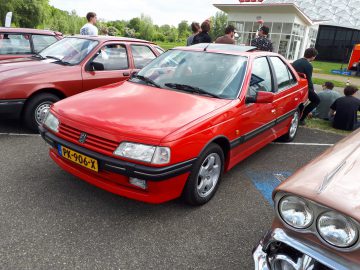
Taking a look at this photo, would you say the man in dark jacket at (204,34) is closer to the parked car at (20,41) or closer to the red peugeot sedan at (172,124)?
the red peugeot sedan at (172,124)

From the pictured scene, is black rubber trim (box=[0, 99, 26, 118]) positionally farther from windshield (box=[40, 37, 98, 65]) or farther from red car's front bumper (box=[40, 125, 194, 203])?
red car's front bumper (box=[40, 125, 194, 203])

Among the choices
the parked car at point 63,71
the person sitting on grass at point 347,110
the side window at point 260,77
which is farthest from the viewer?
the person sitting on grass at point 347,110

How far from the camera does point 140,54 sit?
5965mm

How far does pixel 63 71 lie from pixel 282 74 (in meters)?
3.44

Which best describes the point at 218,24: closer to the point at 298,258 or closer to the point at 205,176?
the point at 205,176

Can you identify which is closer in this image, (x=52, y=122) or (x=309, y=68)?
(x=52, y=122)

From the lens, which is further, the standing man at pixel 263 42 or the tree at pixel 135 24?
the tree at pixel 135 24

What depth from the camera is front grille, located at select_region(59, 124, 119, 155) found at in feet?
8.47

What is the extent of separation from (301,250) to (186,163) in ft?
4.34

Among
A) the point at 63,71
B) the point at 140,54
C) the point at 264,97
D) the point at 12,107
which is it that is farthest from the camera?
the point at 140,54

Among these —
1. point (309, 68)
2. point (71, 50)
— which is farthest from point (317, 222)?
point (309, 68)

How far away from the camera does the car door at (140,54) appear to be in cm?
583

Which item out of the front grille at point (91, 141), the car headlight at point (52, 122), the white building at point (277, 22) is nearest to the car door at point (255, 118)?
the front grille at point (91, 141)

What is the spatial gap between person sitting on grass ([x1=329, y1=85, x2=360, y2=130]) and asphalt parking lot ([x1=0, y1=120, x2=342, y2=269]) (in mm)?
3414
